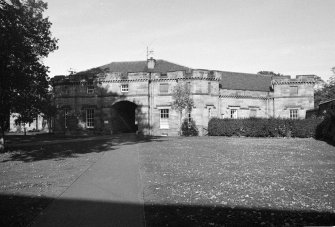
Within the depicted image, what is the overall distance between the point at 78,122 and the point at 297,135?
27.5 m

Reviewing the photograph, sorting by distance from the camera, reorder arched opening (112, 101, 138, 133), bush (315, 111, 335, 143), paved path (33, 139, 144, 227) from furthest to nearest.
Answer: arched opening (112, 101, 138, 133) → bush (315, 111, 335, 143) → paved path (33, 139, 144, 227)

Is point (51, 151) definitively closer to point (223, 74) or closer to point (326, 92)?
point (223, 74)

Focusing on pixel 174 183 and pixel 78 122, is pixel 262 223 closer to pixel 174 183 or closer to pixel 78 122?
pixel 174 183

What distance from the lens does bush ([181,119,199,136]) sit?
36125 mm

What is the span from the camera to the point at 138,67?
41.6m

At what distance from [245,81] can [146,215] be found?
137ft

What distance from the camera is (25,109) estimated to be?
20.1 metres

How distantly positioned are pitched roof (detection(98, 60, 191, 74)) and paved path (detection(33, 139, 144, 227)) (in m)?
29.4

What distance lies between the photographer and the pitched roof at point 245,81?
43031mm

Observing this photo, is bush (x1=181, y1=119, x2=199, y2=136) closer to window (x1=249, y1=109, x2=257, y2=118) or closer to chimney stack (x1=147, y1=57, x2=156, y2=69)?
chimney stack (x1=147, y1=57, x2=156, y2=69)

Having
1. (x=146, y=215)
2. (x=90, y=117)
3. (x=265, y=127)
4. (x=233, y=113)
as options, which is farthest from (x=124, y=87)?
(x=146, y=215)

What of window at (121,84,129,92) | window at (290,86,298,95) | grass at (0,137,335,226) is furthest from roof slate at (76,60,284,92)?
grass at (0,137,335,226)

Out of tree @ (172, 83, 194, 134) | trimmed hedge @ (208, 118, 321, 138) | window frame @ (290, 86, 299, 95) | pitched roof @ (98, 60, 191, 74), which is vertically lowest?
trimmed hedge @ (208, 118, 321, 138)

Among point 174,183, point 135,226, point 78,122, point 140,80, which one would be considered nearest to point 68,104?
point 78,122
